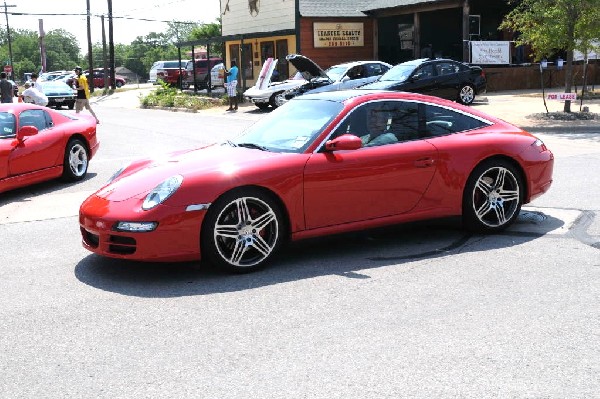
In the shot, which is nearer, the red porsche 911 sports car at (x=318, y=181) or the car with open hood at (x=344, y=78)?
the red porsche 911 sports car at (x=318, y=181)

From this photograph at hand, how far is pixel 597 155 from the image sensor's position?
12172 millimetres

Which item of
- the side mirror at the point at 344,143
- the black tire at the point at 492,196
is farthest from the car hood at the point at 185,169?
the black tire at the point at 492,196

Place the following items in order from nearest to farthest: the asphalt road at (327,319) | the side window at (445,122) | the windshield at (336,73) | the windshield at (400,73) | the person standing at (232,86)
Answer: the asphalt road at (327,319) → the side window at (445,122) → the windshield at (400,73) → the windshield at (336,73) → the person standing at (232,86)

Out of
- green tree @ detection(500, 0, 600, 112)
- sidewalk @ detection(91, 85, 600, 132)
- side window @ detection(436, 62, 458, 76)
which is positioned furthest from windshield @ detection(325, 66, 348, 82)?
green tree @ detection(500, 0, 600, 112)

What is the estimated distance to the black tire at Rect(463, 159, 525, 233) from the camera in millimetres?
6594

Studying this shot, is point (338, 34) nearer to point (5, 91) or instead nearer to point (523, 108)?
point (523, 108)

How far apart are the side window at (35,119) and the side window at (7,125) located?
0.13 m

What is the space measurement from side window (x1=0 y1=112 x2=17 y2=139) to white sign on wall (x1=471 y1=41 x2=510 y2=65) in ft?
71.5

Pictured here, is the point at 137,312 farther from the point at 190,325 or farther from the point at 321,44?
the point at 321,44

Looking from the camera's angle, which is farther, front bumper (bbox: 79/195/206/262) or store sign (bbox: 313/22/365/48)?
store sign (bbox: 313/22/365/48)

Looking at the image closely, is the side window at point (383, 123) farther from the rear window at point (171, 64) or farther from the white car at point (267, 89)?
the rear window at point (171, 64)

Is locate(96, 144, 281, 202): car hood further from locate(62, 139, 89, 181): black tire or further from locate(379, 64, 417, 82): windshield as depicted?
locate(379, 64, 417, 82): windshield

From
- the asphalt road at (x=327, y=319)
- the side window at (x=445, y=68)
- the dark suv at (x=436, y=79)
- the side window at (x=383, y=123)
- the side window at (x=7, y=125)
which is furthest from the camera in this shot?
the side window at (x=445, y=68)

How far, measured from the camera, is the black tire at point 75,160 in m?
10.8
